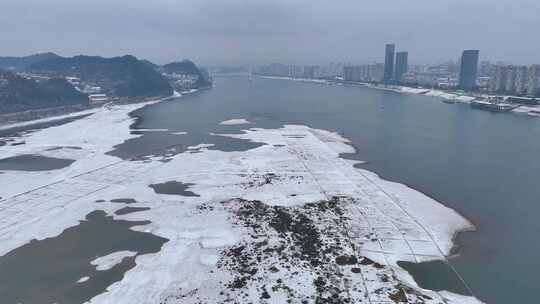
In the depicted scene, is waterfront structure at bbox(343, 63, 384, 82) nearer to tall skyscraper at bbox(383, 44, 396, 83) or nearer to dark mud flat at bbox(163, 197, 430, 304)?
tall skyscraper at bbox(383, 44, 396, 83)

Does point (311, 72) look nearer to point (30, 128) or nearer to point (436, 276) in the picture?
point (30, 128)

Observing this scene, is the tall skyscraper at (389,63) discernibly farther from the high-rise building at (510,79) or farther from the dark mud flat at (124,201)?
the dark mud flat at (124,201)

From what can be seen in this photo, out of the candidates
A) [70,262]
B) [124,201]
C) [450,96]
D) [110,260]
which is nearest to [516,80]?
[450,96]

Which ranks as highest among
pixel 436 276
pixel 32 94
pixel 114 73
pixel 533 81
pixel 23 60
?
pixel 23 60

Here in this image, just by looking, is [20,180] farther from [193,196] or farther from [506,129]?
[506,129]

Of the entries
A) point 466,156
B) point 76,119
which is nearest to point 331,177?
point 466,156

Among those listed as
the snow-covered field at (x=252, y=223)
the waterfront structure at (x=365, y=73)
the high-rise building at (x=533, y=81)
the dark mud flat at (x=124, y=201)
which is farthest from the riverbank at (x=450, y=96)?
the dark mud flat at (x=124, y=201)
